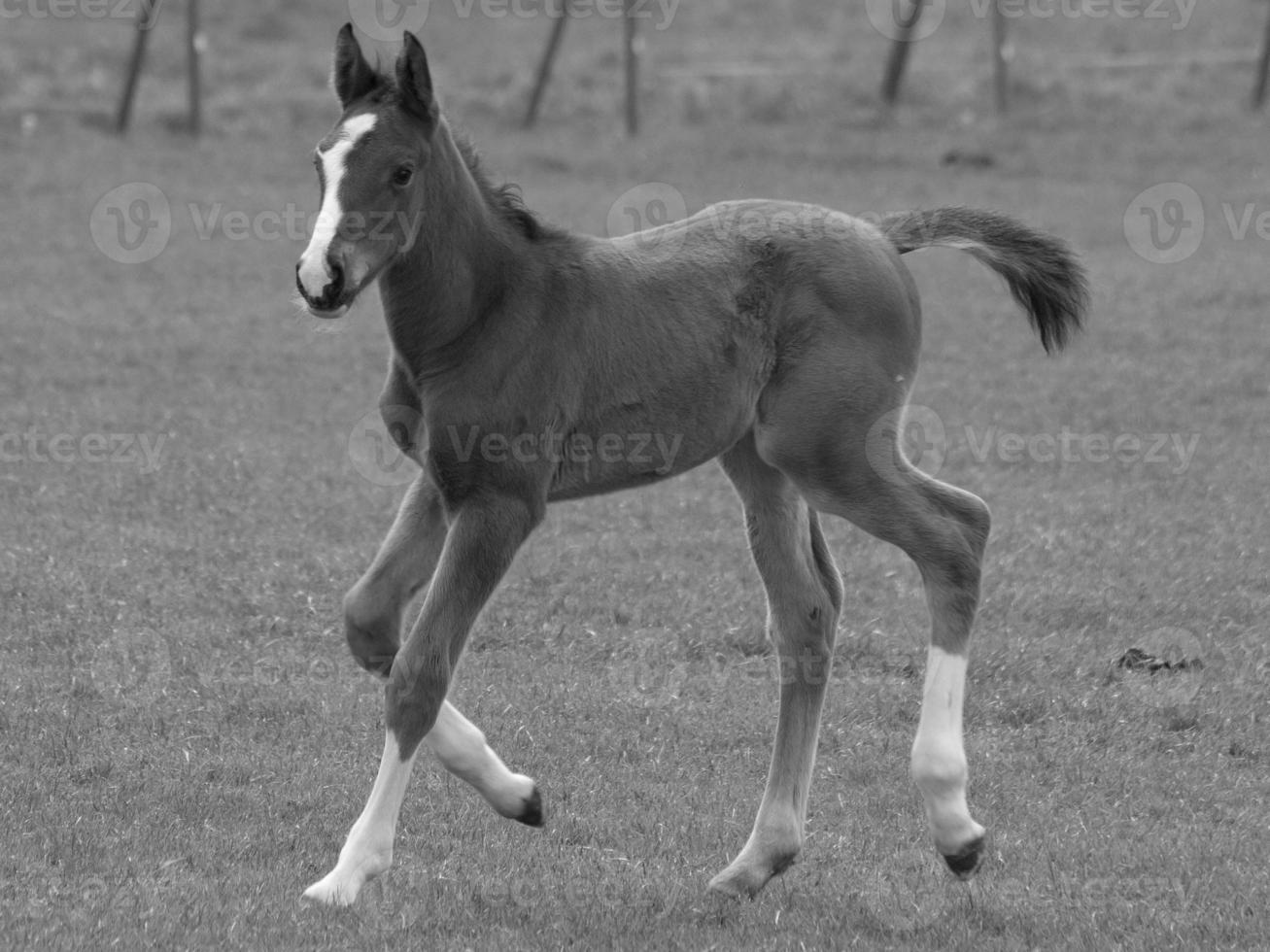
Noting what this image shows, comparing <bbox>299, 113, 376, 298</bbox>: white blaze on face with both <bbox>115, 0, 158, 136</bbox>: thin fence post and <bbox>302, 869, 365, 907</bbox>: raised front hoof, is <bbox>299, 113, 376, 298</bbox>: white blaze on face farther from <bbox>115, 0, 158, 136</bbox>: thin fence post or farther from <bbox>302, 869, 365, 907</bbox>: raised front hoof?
<bbox>115, 0, 158, 136</bbox>: thin fence post

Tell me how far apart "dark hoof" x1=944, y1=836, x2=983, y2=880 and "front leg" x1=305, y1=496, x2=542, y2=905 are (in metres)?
1.27

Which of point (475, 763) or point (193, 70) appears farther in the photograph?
point (193, 70)

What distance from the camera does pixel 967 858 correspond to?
15.9 feet

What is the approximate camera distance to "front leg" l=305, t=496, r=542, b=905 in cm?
455

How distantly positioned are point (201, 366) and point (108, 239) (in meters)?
4.68

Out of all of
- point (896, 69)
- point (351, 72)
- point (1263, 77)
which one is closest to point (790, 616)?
point (351, 72)

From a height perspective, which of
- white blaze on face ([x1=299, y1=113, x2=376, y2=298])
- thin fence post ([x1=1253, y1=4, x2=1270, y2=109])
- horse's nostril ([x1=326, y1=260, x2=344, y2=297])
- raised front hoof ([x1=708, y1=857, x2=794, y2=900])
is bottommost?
thin fence post ([x1=1253, y1=4, x2=1270, y2=109])

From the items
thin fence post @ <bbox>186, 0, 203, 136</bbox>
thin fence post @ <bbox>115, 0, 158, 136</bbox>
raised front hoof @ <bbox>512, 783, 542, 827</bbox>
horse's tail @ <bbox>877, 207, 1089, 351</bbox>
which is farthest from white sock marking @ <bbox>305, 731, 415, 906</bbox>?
thin fence post @ <bbox>186, 0, 203, 136</bbox>

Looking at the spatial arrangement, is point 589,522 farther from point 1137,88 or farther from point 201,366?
point 1137,88

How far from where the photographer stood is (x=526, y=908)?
4.85 meters

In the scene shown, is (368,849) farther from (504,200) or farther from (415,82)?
(415,82)

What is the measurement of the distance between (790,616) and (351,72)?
6.63 feet

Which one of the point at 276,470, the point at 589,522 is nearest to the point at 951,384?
the point at 589,522

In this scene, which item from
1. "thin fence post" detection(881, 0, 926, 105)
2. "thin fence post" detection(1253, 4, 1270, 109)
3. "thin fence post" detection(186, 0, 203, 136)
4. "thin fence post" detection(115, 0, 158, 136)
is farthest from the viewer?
"thin fence post" detection(881, 0, 926, 105)
